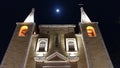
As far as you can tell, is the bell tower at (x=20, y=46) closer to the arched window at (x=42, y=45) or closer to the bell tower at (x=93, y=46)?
the arched window at (x=42, y=45)

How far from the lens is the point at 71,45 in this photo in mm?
25219

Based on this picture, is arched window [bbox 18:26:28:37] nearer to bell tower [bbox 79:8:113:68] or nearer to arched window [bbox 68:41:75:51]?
arched window [bbox 68:41:75:51]

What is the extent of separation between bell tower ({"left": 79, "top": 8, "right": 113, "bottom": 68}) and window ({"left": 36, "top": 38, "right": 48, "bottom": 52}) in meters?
3.75

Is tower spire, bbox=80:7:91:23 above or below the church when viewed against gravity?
above

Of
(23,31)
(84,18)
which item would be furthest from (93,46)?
(23,31)

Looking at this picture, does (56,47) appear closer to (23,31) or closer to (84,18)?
(23,31)

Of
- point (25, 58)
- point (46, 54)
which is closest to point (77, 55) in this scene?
point (46, 54)

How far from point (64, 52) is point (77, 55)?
1308mm

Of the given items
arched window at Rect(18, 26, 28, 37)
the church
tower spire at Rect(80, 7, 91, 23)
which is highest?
tower spire at Rect(80, 7, 91, 23)

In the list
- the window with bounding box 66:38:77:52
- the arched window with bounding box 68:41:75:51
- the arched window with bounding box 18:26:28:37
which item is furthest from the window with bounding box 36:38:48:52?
the arched window with bounding box 68:41:75:51

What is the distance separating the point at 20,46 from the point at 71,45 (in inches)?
201

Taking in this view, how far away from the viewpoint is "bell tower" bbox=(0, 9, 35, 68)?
2108 cm

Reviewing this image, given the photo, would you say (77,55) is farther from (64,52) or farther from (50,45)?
(50,45)

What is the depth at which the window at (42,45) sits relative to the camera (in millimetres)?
24297
